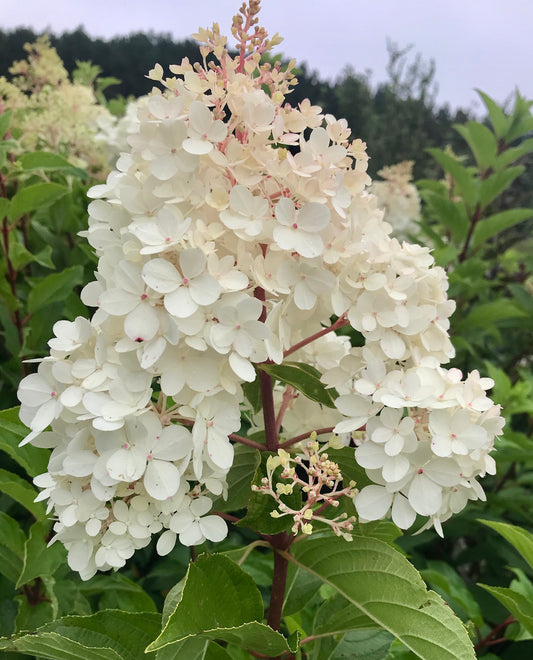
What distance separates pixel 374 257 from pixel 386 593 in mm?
534

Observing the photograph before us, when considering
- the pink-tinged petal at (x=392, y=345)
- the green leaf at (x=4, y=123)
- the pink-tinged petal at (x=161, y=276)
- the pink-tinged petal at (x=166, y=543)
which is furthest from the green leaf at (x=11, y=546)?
the green leaf at (x=4, y=123)

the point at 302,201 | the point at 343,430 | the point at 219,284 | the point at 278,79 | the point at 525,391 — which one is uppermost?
the point at 278,79

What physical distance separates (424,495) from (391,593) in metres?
0.16

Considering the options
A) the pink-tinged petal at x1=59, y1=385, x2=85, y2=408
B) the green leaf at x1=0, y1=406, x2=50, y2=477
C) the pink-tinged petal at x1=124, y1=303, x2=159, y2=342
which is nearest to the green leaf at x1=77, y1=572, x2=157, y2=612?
the green leaf at x1=0, y1=406, x2=50, y2=477

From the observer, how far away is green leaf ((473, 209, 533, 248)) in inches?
108

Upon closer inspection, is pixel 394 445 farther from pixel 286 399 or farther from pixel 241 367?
pixel 286 399

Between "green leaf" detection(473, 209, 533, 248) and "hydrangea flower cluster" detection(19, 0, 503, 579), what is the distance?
1975 millimetres

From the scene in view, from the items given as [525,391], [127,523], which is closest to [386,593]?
[127,523]

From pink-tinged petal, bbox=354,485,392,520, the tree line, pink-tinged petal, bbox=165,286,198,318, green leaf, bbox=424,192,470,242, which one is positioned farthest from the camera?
the tree line

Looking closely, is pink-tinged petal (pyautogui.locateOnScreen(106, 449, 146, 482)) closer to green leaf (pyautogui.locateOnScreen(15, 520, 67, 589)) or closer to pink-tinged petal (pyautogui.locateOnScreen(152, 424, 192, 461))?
pink-tinged petal (pyautogui.locateOnScreen(152, 424, 192, 461))

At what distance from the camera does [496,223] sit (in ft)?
9.23

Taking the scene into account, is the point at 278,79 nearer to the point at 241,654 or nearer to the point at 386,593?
the point at 386,593

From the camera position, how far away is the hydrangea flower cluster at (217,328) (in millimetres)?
852

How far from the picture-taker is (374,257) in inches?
38.7
